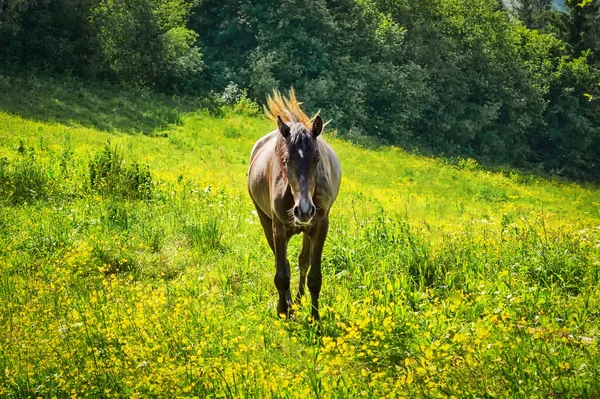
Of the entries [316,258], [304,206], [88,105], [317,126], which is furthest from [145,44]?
[304,206]

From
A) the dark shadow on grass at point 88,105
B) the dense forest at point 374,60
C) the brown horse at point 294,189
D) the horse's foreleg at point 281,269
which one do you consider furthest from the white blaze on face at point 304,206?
the dense forest at point 374,60

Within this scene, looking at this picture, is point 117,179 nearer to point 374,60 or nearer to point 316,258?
point 316,258

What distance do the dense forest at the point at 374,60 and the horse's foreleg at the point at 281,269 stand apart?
78.8 feet

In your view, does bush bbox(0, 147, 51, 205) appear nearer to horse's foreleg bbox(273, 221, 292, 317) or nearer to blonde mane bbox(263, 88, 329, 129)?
blonde mane bbox(263, 88, 329, 129)

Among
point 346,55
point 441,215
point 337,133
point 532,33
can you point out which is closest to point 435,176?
point 337,133

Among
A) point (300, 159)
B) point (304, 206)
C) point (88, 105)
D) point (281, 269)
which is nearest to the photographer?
point (304, 206)

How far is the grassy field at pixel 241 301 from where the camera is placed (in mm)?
4148

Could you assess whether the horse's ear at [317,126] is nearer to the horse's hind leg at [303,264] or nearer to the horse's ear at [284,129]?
the horse's ear at [284,129]

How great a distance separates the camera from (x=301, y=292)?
6.68m

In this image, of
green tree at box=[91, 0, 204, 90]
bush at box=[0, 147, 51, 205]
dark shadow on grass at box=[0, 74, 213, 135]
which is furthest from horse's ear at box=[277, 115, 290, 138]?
green tree at box=[91, 0, 204, 90]

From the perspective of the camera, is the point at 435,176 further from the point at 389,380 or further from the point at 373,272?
the point at 389,380

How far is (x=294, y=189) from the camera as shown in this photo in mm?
5230

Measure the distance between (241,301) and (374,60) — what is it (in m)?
34.1

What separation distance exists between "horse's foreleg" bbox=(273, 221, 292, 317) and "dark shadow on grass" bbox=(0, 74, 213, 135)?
1630 centimetres
